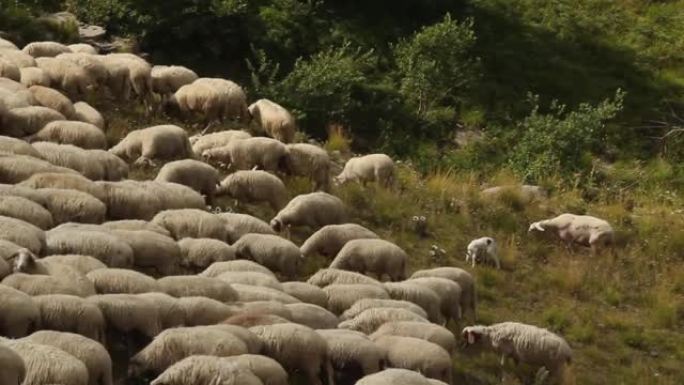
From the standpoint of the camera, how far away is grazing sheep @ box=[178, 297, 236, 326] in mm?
13648

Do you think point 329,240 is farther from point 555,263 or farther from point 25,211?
point 555,263

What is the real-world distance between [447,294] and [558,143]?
10659 mm

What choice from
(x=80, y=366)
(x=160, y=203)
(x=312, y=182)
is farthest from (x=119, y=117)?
(x=80, y=366)

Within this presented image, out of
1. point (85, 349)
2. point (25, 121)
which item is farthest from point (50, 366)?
point (25, 121)

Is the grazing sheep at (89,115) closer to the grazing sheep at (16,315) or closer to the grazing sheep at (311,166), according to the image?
the grazing sheep at (311,166)

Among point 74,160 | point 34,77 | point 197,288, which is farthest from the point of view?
point 34,77

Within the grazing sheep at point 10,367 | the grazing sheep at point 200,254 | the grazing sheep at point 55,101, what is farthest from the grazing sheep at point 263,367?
the grazing sheep at point 55,101

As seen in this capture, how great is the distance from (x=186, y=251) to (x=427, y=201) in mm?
6756

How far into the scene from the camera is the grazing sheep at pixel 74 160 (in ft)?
61.6

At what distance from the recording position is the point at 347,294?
619 inches

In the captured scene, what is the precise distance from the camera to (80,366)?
37.3ft

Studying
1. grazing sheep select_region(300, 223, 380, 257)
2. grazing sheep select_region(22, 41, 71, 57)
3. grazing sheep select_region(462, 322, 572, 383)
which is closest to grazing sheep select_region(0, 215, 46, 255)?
grazing sheep select_region(300, 223, 380, 257)

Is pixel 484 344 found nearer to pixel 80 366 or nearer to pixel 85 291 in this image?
pixel 85 291

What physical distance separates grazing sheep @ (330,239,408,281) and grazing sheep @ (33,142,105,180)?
146 inches
